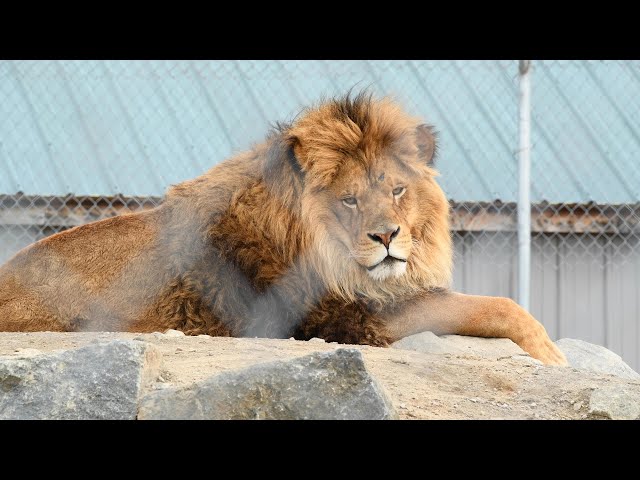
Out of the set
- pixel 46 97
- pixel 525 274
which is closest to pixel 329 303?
pixel 525 274

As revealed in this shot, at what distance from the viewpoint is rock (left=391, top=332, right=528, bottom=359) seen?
14.0 ft

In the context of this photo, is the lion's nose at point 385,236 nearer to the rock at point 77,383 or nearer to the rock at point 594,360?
the rock at point 594,360

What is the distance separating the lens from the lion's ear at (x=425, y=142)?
4789mm

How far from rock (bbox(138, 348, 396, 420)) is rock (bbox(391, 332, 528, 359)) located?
163 centimetres

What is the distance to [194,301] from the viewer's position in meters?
4.55

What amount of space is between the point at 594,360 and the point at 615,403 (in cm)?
218

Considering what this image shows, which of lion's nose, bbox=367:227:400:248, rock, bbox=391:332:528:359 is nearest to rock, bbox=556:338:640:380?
rock, bbox=391:332:528:359

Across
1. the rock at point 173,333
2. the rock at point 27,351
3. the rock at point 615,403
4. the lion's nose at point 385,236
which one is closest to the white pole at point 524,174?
the lion's nose at point 385,236

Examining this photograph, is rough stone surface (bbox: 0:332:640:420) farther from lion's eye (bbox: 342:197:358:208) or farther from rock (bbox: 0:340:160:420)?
lion's eye (bbox: 342:197:358:208)

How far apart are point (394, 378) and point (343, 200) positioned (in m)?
1.50

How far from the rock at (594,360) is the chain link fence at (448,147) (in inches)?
74.5

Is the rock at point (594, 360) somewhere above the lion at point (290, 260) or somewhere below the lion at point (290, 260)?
below

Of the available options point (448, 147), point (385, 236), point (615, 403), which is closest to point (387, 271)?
point (385, 236)
